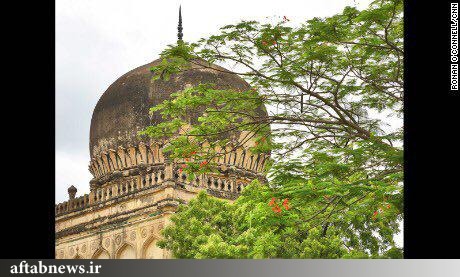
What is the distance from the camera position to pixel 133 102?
62.3 ft

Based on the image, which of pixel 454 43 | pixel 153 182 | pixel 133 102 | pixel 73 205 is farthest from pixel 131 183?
pixel 454 43

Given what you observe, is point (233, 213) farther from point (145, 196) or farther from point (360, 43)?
point (360, 43)

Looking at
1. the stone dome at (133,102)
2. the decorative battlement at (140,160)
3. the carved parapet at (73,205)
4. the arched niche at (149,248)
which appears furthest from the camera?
the stone dome at (133,102)

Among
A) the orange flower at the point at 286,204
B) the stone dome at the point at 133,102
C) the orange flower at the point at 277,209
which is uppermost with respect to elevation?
the stone dome at the point at 133,102

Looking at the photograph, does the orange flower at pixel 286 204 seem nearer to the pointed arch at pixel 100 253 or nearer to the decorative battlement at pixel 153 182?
the decorative battlement at pixel 153 182

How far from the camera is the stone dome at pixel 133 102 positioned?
61.3ft

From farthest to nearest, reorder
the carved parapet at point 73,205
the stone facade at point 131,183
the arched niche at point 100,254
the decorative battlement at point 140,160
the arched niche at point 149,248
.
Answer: the decorative battlement at point 140,160 < the carved parapet at point 73,205 < the arched niche at point 100,254 < the stone facade at point 131,183 < the arched niche at point 149,248

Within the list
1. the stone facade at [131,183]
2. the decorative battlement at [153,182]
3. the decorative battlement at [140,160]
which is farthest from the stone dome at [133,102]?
the decorative battlement at [153,182]

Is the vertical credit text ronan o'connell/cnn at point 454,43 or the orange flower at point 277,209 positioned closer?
the vertical credit text ronan o'connell/cnn at point 454,43

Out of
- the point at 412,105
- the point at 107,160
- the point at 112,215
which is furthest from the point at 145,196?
the point at 412,105

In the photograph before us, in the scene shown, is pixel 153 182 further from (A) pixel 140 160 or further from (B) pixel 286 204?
(B) pixel 286 204

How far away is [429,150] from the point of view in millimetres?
4887
